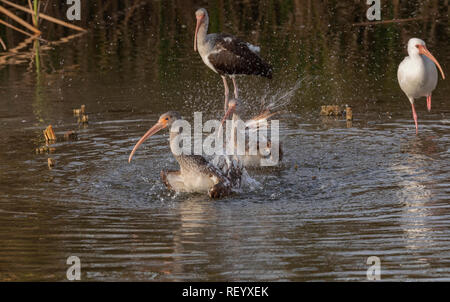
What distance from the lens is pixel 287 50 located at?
16797 mm

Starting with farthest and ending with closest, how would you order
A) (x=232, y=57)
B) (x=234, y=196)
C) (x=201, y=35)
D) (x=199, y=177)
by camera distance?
1. (x=201, y=35)
2. (x=232, y=57)
3. (x=199, y=177)
4. (x=234, y=196)

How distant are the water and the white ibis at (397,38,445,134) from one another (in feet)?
1.33

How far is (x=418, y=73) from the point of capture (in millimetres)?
11742

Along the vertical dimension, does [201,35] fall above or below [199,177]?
above

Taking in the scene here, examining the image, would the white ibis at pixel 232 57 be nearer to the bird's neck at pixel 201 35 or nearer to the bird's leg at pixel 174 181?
the bird's neck at pixel 201 35

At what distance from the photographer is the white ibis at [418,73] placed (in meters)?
11.7

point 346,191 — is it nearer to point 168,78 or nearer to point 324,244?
point 324,244

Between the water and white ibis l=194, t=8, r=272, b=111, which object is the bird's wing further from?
the water

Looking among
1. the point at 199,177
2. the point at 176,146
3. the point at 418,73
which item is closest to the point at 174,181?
the point at 199,177

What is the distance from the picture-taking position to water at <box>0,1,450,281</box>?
6.55 metres

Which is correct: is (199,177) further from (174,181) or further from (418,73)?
(418,73)

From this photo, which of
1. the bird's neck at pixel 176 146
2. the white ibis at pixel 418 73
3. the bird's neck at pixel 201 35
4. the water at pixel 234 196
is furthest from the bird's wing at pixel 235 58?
the bird's neck at pixel 176 146

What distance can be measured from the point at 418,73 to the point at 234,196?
435 centimetres

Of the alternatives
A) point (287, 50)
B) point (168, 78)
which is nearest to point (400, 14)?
point (287, 50)
